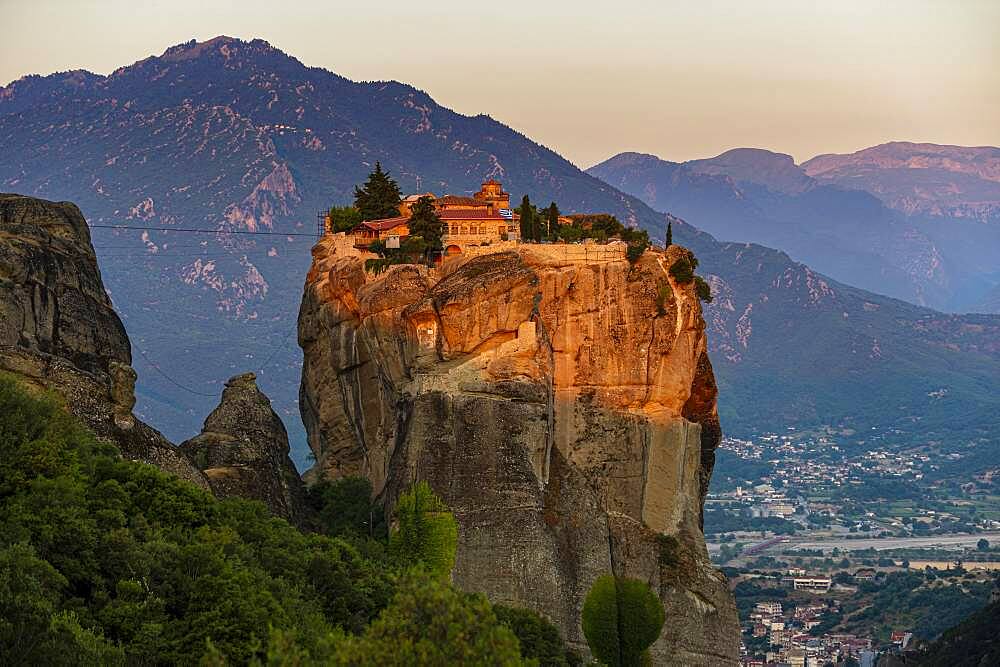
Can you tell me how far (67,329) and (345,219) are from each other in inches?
1075

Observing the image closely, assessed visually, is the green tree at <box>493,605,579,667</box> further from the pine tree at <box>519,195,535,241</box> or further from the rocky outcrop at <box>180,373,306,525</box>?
the pine tree at <box>519,195,535,241</box>

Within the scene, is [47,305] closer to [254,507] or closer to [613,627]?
[254,507]

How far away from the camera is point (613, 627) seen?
66.9 m

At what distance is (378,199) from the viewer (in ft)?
294

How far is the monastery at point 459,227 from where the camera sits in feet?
262

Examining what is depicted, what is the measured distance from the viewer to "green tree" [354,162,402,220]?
88750 mm

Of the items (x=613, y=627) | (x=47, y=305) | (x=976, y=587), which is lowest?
(x=976, y=587)

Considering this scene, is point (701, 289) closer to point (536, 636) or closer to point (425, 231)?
point (425, 231)

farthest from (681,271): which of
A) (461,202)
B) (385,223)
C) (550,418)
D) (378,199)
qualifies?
(378,199)

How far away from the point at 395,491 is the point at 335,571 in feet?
55.3

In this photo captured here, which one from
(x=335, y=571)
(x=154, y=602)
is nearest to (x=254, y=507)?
(x=335, y=571)

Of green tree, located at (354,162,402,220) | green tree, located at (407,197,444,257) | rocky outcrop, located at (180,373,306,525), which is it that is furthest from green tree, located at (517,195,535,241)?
rocky outcrop, located at (180,373,306,525)

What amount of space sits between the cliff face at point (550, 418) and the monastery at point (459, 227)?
314cm

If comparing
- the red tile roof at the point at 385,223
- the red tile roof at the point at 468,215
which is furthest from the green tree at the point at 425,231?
the red tile roof at the point at 468,215
